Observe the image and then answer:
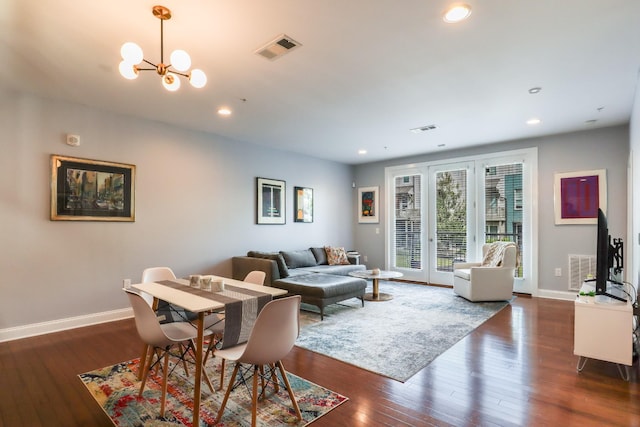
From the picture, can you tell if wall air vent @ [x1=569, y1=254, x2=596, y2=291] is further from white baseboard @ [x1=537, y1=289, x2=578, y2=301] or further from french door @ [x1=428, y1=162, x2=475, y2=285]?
french door @ [x1=428, y1=162, x2=475, y2=285]

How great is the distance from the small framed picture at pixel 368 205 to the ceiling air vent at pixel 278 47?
208 inches

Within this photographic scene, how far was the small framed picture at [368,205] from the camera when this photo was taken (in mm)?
7742

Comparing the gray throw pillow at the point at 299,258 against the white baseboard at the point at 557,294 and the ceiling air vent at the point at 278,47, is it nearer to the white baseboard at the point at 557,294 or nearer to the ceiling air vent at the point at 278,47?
the ceiling air vent at the point at 278,47

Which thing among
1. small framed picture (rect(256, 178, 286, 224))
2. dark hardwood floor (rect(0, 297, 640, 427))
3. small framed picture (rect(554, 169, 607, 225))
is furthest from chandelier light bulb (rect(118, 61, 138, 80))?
small framed picture (rect(554, 169, 607, 225))

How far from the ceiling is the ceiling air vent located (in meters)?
0.05

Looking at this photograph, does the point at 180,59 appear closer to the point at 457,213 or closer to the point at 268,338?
the point at 268,338

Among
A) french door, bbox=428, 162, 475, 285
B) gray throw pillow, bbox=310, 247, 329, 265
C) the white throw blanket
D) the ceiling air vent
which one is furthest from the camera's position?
gray throw pillow, bbox=310, 247, 329, 265

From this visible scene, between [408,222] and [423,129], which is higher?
[423,129]

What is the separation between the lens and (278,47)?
2.68 metres

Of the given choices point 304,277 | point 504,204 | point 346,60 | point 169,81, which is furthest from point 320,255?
point 169,81

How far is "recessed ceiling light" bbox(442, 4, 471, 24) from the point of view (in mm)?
2174

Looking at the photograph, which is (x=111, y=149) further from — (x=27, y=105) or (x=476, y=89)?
(x=476, y=89)

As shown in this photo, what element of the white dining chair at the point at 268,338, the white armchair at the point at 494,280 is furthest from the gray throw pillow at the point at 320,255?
the white dining chair at the point at 268,338

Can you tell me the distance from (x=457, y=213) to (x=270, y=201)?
12.0 feet
